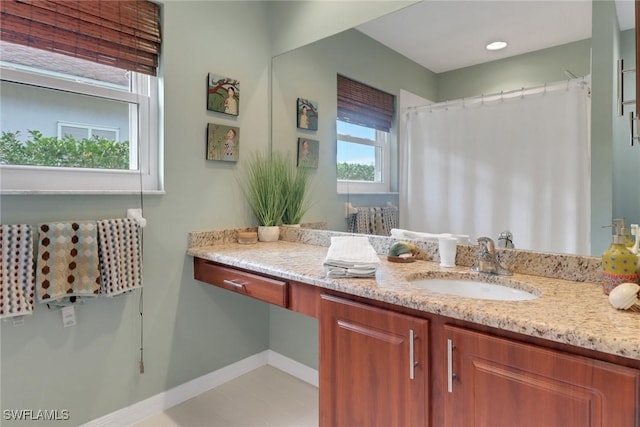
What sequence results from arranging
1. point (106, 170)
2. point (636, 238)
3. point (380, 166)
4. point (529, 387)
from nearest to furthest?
point (529, 387), point (636, 238), point (106, 170), point (380, 166)

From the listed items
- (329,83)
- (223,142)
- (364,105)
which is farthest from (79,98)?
(364,105)

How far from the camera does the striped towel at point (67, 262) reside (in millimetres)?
1446

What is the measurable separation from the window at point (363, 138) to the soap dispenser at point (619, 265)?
95 centimetres

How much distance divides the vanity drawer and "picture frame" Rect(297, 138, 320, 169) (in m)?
0.81

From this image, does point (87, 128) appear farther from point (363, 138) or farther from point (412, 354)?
point (412, 354)

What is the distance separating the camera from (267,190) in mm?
2248

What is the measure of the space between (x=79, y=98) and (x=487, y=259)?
187 centimetres

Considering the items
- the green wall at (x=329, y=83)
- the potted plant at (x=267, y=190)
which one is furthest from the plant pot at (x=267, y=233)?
the green wall at (x=329, y=83)

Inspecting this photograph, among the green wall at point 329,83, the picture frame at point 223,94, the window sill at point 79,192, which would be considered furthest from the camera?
the picture frame at point 223,94

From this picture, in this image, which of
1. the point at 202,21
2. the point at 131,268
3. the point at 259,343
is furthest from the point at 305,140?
the point at 259,343

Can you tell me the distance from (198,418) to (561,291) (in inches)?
68.0

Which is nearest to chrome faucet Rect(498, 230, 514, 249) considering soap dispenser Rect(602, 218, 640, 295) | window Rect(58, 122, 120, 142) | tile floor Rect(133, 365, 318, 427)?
soap dispenser Rect(602, 218, 640, 295)

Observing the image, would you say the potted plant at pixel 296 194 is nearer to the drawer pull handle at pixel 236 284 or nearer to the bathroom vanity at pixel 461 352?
the drawer pull handle at pixel 236 284

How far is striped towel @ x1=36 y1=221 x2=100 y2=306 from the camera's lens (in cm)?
145
